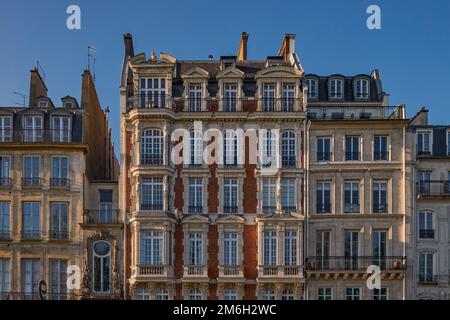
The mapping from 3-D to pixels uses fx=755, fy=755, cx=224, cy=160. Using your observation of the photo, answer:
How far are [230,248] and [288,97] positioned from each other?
9.33m

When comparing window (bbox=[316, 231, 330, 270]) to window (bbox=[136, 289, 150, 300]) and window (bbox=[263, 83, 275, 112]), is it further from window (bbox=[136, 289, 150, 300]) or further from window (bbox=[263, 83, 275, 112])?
Result: window (bbox=[136, 289, 150, 300])

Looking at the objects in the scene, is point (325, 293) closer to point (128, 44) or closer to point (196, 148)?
point (196, 148)

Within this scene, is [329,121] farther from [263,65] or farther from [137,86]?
[137,86]

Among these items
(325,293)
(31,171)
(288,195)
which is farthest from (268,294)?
(31,171)

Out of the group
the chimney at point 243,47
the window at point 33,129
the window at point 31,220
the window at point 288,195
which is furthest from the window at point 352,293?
the window at point 33,129

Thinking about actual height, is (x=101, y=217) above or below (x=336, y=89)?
below

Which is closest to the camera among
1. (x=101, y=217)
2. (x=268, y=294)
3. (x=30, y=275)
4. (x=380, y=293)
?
(x=268, y=294)

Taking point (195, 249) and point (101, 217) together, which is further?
point (101, 217)

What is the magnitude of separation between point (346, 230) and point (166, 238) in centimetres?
1012

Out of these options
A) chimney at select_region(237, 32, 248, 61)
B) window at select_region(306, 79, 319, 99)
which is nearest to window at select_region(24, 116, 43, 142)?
chimney at select_region(237, 32, 248, 61)

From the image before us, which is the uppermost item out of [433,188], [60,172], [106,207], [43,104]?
[43,104]

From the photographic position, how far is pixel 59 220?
42.9m

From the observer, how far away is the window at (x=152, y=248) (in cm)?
4169
